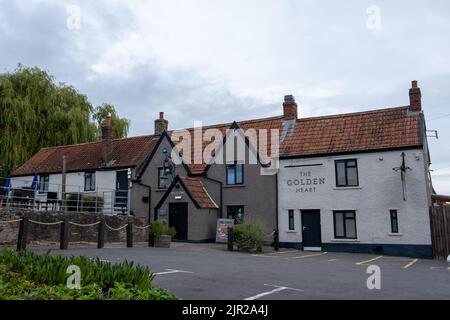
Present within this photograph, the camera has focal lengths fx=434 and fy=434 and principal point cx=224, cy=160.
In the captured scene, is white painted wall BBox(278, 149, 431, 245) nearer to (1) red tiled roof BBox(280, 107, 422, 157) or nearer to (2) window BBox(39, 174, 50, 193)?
(1) red tiled roof BBox(280, 107, 422, 157)

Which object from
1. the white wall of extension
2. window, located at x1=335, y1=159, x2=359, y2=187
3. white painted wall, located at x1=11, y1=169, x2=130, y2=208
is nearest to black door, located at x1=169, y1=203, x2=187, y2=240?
white painted wall, located at x1=11, y1=169, x2=130, y2=208

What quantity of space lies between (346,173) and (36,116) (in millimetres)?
26615

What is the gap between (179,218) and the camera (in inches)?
1114

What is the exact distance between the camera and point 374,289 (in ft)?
36.9

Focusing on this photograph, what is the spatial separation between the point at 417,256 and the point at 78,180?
25.8 meters

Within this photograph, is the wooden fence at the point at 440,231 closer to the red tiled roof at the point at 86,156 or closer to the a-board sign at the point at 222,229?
the a-board sign at the point at 222,229

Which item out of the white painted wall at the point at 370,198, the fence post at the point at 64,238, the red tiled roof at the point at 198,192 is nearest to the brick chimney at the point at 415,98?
the white painted wall at the point at 370,198

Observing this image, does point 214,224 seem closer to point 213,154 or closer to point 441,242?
point 213,154

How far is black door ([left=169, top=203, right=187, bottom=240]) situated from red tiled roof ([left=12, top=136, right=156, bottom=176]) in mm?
6039

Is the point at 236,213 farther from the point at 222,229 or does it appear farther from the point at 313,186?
the point at 313,186

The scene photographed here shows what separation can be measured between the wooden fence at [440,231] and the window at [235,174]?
450 inches

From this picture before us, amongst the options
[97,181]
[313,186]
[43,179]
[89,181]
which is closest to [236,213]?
[313,186]

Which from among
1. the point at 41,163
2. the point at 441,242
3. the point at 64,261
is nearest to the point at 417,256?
the point at 441,242

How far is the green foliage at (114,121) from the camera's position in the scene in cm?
4412
